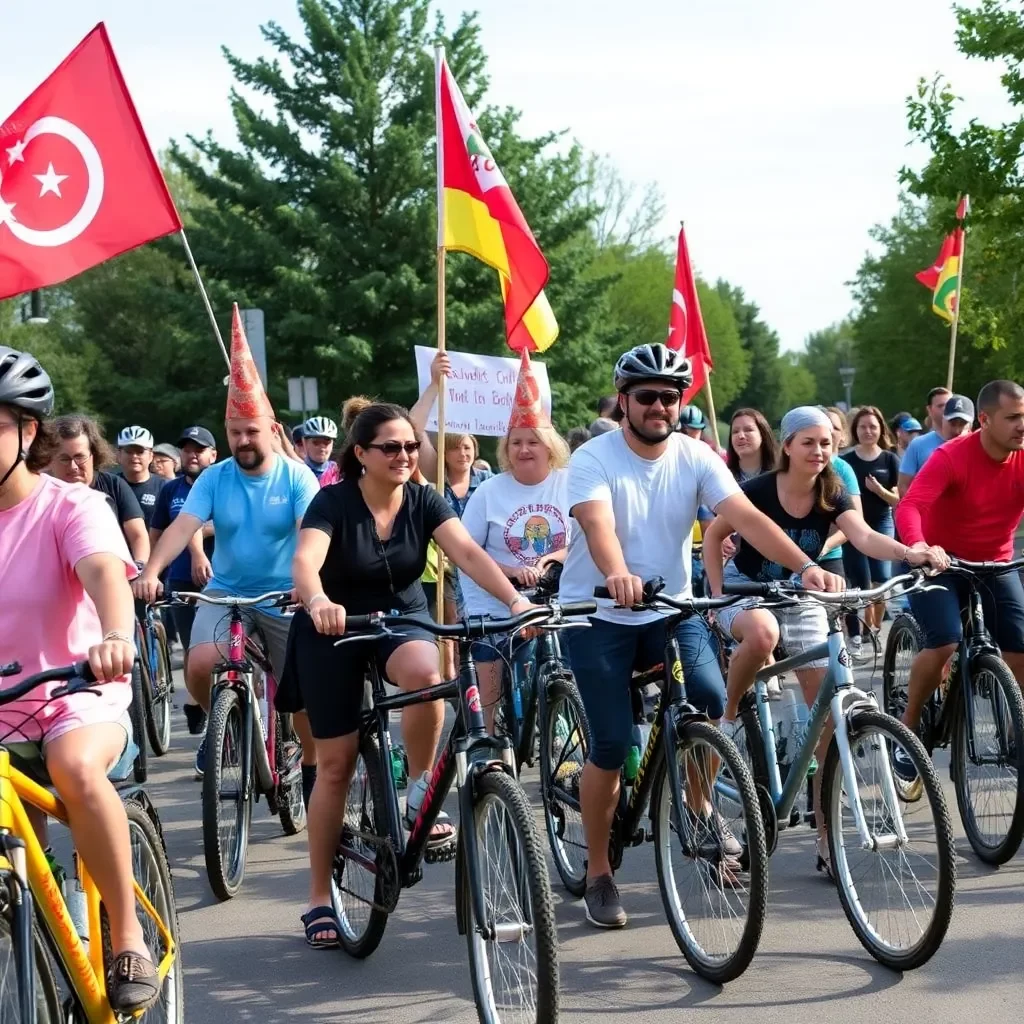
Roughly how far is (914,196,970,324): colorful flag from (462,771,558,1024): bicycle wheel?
51.3ft

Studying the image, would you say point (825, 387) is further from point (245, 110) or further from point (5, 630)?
point (5, 630)

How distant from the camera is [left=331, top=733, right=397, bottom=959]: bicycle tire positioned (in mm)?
5480

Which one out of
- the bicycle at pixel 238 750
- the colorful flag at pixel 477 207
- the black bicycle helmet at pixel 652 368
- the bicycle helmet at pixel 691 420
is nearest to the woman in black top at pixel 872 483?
the bicycle helmet at pixel 691 420

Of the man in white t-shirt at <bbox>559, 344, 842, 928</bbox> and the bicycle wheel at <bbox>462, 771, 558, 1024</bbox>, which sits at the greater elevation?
the man in white t-shirt at <bbox>559, 344, 842, 928</bbox>

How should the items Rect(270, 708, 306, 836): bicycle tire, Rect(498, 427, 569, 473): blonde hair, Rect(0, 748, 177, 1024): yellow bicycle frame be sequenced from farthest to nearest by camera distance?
Rect(498, 427, 569, 473): blonde hair
Rect(270, 708, 306, 836): bicycle tire
Rect(0, 748, 177, 1024): yellow bicycle frame

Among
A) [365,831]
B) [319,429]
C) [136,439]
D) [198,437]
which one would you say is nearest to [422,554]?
[365,831]

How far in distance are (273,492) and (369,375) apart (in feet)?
108

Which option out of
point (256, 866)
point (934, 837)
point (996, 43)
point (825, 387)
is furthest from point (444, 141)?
point (825, 387)

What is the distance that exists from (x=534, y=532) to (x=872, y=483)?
20.5ft

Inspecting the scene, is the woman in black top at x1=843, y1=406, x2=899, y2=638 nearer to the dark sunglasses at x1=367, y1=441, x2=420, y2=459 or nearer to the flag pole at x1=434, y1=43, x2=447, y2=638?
the flag pole at x1=434, y1=43, x2=447, y2=638

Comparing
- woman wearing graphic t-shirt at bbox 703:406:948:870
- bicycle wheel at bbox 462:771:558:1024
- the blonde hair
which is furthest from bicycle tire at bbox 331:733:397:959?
the blonde hair

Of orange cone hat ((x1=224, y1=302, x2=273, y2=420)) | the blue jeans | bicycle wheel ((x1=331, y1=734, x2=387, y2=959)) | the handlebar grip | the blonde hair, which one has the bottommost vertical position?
bicycle wheel ((x1=331, y1=734, x2=387, y2=959))

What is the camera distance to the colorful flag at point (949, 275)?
786 inches

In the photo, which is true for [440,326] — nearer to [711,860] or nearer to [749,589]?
[749,589]
